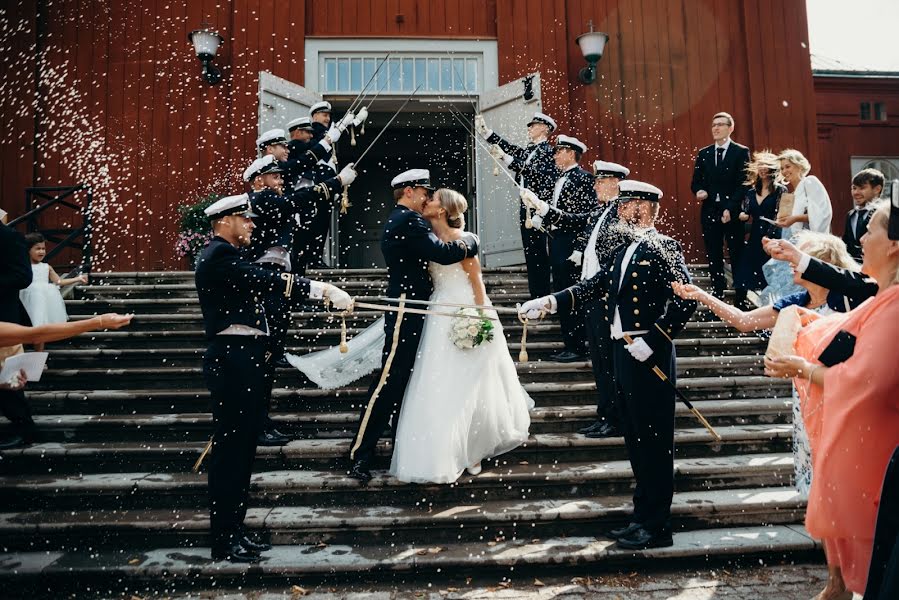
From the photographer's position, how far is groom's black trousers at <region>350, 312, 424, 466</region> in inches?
163

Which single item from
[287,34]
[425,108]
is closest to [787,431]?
[425,108]

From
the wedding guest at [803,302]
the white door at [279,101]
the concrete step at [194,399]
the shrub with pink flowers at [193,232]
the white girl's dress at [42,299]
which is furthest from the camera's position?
the white door at [279,101]

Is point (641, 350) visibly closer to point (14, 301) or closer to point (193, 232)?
point (14, 301)

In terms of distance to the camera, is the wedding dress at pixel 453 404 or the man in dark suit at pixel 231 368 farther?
the wedding dress at pixel 453 404

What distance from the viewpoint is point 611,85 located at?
9.59 meters

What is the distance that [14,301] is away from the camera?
14.8 ft

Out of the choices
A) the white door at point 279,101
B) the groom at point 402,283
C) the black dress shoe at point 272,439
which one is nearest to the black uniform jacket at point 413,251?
the groom at point 402,283

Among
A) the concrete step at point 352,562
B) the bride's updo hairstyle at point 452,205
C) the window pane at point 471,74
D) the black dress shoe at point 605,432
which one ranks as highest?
the window pane at point 471,74

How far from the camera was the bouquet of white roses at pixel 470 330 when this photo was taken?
13.7 ft

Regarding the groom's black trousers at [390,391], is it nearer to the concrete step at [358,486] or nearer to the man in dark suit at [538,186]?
the concrete step at [358,486]

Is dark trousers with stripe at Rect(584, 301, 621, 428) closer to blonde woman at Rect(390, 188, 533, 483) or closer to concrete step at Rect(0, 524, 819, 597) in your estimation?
blonde woman at Rect(390, 188, 533, 483)

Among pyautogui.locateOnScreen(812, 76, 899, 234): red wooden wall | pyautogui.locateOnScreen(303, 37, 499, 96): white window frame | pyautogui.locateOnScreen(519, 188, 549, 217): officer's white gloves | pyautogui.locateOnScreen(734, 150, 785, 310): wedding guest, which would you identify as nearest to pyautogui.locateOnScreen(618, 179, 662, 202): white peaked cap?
pyautogui.locateOnScreen(519, 188, 549, 217): officer's white gloves

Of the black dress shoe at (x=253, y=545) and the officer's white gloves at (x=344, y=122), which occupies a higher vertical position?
the officer's white gloves at (x=344, y=122)

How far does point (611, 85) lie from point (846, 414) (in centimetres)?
827
